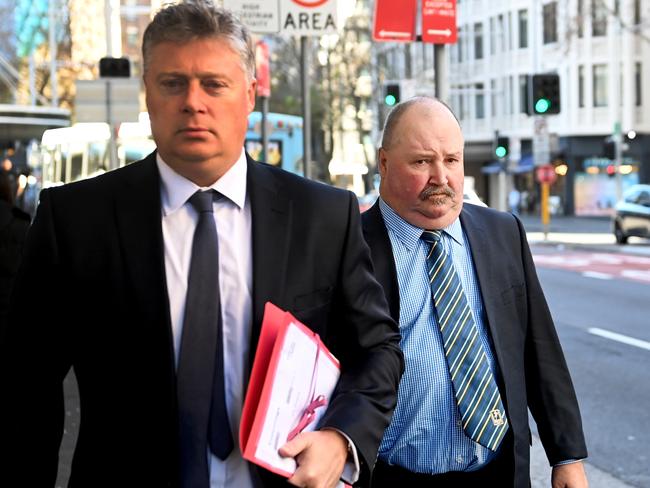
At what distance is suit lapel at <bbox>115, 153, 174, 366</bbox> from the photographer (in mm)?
2453

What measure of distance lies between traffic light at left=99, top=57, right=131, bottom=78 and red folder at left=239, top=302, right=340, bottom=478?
61.5 feet

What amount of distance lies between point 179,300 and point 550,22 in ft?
199

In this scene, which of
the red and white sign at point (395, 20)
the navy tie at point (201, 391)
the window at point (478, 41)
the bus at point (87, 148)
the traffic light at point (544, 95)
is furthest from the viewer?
the window at point (478, 41)

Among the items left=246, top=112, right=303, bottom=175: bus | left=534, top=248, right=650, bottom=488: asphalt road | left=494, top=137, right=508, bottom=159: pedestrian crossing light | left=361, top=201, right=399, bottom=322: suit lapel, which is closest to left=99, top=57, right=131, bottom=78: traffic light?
left=246, top=112, right=303, bottom=175: bus

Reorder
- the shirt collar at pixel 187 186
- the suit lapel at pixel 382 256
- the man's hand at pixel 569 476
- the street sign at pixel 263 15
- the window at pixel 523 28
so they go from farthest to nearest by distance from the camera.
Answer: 1. the window at pixel 523 28
2. the street sign at pixel 263 15
3. the man's hand at pixel 569 476
4. the suit lapel at pixel 382 256
5. the shirt collar at pixel 187 186

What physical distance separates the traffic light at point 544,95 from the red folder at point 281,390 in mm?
19359

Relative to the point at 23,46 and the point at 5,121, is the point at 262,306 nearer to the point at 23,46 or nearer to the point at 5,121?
the point at 5,121

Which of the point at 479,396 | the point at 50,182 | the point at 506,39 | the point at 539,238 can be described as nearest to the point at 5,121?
the point at 50,182

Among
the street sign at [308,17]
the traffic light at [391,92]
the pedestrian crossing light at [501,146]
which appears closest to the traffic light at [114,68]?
the traffic light at [391,92]

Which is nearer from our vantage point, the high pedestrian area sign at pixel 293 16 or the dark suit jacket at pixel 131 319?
the dark suit jacket at pixel 131 319

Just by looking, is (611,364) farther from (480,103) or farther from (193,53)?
(480,103)

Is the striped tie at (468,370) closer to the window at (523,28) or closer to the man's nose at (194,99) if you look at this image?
the man's nose at (194,99)

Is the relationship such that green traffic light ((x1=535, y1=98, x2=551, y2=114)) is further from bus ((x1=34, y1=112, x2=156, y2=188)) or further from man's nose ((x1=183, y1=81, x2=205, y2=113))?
man's nose ((x1=183, y1=81, x2=205, y2=113))

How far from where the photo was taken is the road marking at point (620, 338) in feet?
43.5
